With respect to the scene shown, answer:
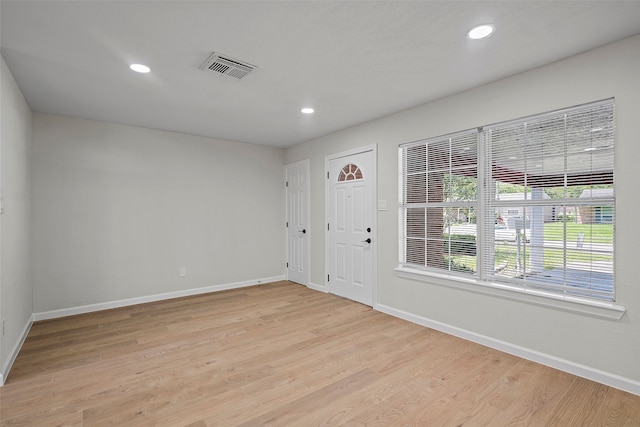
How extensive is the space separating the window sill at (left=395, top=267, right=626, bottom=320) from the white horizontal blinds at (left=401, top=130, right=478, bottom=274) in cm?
12

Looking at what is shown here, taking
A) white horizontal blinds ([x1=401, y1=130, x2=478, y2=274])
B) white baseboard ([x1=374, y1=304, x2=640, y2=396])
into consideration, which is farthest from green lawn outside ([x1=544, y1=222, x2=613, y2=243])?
white baseboard ([x1=374, y1=304, x2=640, y2=396])

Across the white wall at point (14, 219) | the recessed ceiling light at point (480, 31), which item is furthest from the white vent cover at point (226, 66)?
the recessed ceiling light at point (480, 31)

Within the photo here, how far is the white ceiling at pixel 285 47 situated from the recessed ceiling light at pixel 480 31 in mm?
43

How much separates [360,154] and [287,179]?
194 cm

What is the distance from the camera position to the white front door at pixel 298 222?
17.7ft

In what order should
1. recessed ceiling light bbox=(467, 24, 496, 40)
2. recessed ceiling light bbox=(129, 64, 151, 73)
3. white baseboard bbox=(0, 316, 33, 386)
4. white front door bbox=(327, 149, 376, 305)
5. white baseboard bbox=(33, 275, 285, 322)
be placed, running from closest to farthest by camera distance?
recessed ceiling light bbox=(467, 24, 496, 40) < white baseboard bbox=(0, 316, 33, 386) < recessed ceiling light bbox=(129, 64, 151, 73) < white baseboard bbox=(33, 275, 285, 322) < white front door bbox=(327, 149, 376, 305)

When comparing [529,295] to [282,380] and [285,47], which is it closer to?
[282,380]

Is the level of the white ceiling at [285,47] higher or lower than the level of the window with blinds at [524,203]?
higher

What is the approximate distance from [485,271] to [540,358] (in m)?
0.83

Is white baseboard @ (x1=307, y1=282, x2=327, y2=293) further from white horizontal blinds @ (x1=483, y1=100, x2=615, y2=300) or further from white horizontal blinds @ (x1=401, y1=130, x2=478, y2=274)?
white horizontal blinds @ (x1=483, y1=100, x2=615, y2=300)

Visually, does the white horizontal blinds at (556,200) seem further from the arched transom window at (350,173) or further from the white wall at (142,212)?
the white wall at (142,212)

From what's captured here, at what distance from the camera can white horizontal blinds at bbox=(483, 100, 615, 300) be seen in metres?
2.39

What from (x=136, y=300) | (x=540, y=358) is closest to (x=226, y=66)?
(x=136, y=300)

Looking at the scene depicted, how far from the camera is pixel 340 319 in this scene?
3.72 metres
